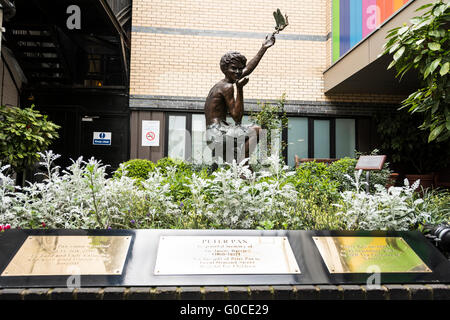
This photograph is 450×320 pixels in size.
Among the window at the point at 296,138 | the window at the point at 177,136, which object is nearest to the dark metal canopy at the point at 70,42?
the window at the point at 177,136

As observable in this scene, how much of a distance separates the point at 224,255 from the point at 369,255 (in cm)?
92

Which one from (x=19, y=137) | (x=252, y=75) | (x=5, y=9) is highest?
(x=252, y=75)

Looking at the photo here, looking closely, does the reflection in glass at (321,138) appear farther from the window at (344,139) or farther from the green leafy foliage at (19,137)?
the green leafy foliage at (19,137)

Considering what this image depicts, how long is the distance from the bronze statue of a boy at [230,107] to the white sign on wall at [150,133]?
4.83 meters

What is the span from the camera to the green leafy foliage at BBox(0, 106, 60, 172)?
605 cm

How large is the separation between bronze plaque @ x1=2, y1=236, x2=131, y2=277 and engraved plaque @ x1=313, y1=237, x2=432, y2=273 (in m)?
1.27

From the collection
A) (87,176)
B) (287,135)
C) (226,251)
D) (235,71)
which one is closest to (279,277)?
(226,251)

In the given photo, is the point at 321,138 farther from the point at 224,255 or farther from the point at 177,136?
the point at 224,255

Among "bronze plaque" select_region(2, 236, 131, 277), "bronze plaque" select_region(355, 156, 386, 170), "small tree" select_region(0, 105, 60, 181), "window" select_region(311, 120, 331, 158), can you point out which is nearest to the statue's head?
"bronze plaque" select_region(355, 156, 386, 170)

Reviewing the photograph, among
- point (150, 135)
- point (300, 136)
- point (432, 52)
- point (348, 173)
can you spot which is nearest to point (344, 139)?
point (300, 136)

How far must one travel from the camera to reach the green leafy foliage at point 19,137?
238 inches

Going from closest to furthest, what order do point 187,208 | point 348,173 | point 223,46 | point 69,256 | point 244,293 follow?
point 244,293, point 69,256, point 187,208, point 348,173, point 223,46

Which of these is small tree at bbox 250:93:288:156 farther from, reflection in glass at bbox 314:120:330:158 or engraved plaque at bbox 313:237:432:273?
engraved plaque at bbox 313:237:432:273

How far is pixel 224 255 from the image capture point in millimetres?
2109
